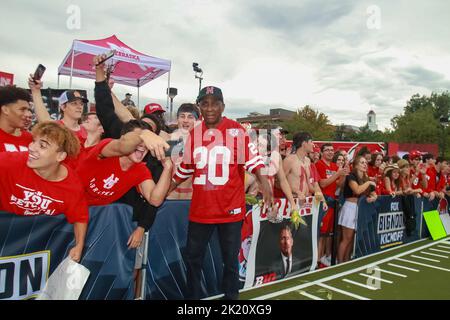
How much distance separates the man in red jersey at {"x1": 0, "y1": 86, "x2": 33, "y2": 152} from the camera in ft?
10.6

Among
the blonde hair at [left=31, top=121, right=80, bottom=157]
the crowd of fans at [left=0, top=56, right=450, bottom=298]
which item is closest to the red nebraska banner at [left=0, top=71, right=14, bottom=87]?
the crowd of fans at [left=0, top=56, right=450, bottom=298]

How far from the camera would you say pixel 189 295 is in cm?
353

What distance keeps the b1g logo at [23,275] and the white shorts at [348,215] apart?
4.70m

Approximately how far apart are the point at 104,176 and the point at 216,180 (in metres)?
1.01

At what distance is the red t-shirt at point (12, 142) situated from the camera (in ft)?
10.4

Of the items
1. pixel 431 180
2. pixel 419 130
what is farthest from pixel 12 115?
pixel 419 130

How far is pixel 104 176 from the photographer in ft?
9.83

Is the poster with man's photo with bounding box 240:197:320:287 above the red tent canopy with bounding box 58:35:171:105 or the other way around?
the other way around

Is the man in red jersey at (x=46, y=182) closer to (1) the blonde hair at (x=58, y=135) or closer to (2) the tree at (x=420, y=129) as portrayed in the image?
(1) the blonde hair at (x=58, y=135)

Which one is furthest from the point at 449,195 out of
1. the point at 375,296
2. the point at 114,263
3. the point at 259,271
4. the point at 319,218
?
the point at 114,263

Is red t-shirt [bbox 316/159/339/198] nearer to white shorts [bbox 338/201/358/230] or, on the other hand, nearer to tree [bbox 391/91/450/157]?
white shorts [bbox 338/201/358/230]

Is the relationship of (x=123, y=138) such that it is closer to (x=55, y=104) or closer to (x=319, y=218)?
(x=319, y=218)

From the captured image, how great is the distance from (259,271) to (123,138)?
109 inches

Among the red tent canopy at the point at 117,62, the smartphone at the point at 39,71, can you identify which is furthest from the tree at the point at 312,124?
the smartphone at the point at 39,71
